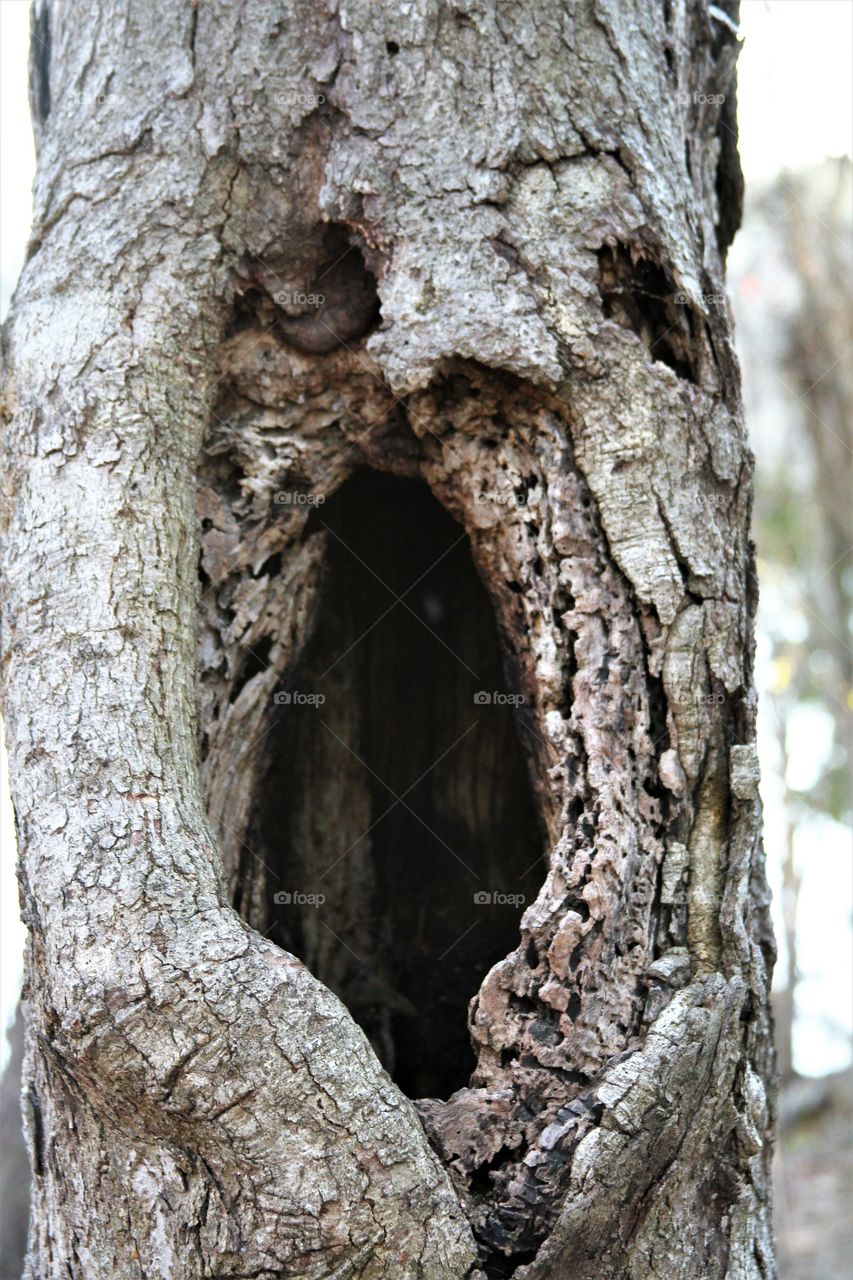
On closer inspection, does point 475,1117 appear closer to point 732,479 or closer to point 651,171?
point 732,479

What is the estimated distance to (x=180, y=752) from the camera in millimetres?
2020

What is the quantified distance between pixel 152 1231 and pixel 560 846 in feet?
3.19

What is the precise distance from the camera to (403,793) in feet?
10.2

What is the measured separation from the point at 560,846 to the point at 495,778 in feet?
3.06

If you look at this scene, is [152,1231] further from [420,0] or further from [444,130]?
[420,0]

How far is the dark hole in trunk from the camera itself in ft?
9.68

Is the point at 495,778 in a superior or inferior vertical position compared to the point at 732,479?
inferior

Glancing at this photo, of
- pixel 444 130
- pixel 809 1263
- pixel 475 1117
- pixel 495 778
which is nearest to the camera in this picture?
pixel 475 1117

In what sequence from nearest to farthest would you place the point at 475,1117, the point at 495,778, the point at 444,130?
the point at 475,1117, the point at 444,130, the point at 495,778

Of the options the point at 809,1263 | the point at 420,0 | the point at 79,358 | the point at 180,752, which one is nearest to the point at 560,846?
the point at 180,752

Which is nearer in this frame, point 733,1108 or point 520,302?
point 733,1108

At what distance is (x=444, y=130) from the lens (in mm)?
2309

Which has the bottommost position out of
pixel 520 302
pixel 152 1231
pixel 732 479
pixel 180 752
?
pixel 152 1231

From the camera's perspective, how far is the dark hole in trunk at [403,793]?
295 cm
